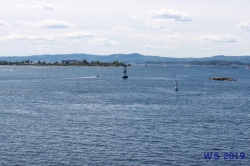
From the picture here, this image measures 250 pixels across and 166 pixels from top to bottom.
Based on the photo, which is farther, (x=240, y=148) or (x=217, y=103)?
(x=217, y=103)

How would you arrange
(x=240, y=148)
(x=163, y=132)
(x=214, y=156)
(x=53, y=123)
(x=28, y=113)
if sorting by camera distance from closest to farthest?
(x=214, y=156) → (x=240, y=148) → (x=163, y=132) → (x=53, y=123) → (x=28, y=113)

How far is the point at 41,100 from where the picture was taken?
392 ft

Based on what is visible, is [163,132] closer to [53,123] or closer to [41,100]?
[53,123]

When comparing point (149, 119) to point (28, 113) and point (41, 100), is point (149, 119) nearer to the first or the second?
point (28, 113)

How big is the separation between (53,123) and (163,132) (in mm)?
22377

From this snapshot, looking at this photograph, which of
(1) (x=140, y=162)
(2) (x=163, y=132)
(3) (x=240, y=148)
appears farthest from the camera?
(2) (x=163, y=132)

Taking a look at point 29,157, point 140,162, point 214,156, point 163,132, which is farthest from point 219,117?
point 29,157

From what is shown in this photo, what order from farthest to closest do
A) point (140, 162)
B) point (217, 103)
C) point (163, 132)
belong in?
1. point (217, 103)
2. point (163, 132)
3. point (140, 162)

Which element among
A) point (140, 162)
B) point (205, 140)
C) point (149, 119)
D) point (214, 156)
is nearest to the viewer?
point (140, 162)

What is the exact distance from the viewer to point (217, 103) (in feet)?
388

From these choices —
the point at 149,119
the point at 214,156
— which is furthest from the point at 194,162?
the point at 149,119

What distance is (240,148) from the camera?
6200 centimetres

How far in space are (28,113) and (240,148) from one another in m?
49.9

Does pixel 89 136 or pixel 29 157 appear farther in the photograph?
pixel 89 136
